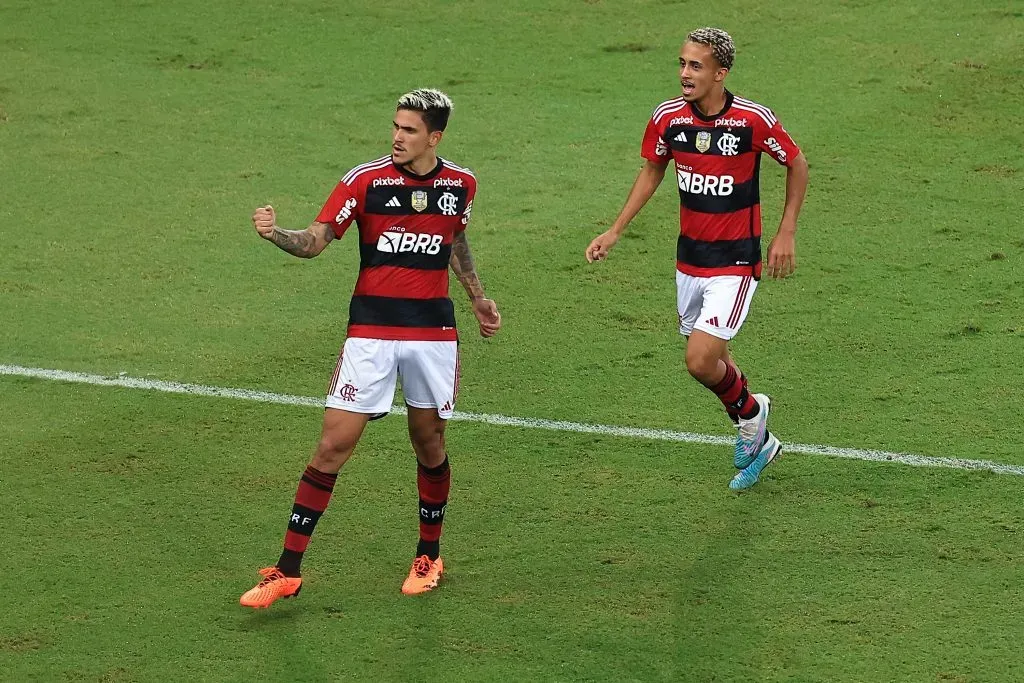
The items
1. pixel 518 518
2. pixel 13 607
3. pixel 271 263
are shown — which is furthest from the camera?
pixel 271 263

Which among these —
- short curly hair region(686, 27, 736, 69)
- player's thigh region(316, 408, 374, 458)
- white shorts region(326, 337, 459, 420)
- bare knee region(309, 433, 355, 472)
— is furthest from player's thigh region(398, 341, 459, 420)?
short curly hair region(686, 27, 736, 69)

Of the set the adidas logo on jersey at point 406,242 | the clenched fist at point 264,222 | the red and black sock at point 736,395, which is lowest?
the red and black sock at point 736,395

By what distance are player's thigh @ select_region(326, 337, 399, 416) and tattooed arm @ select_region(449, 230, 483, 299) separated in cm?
47

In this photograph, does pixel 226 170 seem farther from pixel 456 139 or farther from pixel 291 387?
pixel 291 387

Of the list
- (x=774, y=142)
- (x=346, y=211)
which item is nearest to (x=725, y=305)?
(x=774, y=142)

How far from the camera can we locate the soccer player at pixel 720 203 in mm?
7621

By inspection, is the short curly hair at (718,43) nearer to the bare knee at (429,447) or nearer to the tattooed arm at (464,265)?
the tattooed arm at (464,265)

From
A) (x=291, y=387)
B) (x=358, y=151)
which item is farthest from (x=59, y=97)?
(x=291, y=387)

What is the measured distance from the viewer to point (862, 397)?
8938mm

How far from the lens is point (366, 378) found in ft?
22.0

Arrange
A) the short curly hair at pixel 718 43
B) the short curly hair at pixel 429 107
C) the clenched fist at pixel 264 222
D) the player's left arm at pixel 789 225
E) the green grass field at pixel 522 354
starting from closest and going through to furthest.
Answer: the clenched fist at pixel 264 222, the short curly hair at pixel 429 107, the green grass field at pixel 522 354, the short curly hair at pixel 718 43, the player's left arm at pixel 789 225

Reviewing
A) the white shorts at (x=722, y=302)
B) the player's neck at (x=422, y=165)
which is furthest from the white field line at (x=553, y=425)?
A: the player's neck at (x=422, y=165)

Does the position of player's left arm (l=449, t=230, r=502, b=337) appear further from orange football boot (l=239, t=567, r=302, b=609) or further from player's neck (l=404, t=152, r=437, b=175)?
orange football boot (l=239, t=567, r=302, b=609)

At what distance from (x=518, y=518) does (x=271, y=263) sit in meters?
3.99
